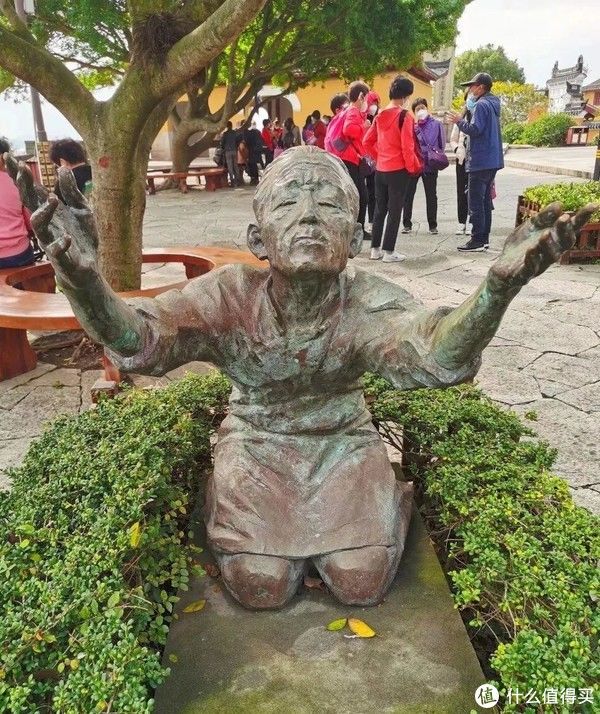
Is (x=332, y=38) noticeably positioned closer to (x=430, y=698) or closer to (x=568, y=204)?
(x=568, y=204)

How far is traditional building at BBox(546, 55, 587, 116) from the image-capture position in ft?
140

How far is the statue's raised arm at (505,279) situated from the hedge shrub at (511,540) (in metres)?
0.66

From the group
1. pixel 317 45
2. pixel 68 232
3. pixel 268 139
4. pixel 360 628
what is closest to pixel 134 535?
pixel 360 628

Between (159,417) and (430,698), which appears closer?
(430,698)

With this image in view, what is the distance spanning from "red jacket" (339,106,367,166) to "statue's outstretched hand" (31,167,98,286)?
5.90 metres

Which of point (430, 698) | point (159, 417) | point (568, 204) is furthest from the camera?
point (568, 204)

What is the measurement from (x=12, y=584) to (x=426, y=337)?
4.62 feet

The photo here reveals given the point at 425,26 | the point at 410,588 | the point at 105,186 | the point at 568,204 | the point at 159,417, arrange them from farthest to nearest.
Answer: the point at 425,26
the point at 568,204
the point at 105,186
the point at 159,417
the point at 410,588

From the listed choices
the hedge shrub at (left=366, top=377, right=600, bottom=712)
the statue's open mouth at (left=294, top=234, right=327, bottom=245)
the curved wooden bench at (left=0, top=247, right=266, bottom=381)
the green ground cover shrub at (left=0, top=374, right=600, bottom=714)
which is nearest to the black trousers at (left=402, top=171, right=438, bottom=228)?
the curved wooden bench at (left=0, top=247, right=266, bottom=381)

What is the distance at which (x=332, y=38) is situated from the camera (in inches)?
528

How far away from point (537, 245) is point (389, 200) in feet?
19.5

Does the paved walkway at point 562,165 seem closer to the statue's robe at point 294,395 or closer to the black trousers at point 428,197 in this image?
the black trousers at point 428,197

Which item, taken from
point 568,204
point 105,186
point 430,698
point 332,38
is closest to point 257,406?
point 430,698

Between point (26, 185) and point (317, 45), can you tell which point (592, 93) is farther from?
point (26, 185)
